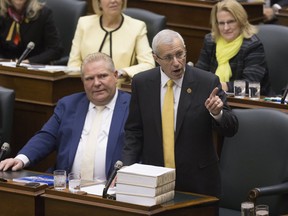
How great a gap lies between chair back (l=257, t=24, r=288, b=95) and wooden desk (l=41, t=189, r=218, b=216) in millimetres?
2241

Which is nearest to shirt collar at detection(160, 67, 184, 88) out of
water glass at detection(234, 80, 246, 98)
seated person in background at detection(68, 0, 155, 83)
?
A: water glass at detection(234, 80, 246, 98)

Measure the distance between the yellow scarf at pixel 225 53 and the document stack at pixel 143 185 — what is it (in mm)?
2066

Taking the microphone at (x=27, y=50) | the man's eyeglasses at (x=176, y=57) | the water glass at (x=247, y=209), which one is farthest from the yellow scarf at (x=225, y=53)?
the water glass at (x=247, y=209)

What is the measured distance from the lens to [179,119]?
480 centimetres

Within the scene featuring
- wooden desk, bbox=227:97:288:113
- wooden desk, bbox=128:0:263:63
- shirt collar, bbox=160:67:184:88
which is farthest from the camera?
wooden desk, bbox=128:0:263:63

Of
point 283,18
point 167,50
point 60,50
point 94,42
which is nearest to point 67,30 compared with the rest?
point 60,50

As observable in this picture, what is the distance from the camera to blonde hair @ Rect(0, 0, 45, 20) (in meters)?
7.25

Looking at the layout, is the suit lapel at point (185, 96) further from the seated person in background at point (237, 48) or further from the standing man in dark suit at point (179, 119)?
the seated person in background at point (237, 48)

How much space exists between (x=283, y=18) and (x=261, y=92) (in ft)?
4.91

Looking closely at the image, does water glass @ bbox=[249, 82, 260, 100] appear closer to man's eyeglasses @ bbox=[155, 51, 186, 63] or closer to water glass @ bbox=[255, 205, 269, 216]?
man's eyeglasses @ bbox=[155, 51, 186, 63]

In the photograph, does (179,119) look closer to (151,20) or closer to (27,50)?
(27,50)

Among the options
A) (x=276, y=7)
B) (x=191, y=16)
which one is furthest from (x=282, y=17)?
(x=191, y=16)

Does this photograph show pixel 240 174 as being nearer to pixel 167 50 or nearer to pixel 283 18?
pixel 167 50

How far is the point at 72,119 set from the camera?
A: 532 cm
